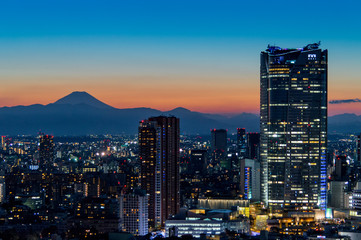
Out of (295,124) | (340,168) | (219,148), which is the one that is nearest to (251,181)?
(295,124)

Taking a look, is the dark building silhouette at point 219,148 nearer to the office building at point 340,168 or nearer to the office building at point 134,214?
the office building at point 340,168

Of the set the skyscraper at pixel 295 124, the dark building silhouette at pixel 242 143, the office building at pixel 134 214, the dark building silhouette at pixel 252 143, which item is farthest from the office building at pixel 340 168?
the dark building silhouette at pixel 242 143

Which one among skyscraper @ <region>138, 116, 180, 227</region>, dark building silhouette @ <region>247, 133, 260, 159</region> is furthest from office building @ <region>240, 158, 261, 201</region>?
dark building silhouette @ <region>247, 133, 260, 159</region>

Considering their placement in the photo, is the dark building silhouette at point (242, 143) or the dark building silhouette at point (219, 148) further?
the dark building silhouette at point (219, 148)

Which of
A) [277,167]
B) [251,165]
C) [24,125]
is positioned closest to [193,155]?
[251,165]

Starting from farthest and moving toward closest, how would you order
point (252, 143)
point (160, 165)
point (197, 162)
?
point (197, 162)
point (252, 143)
point (160, 165)

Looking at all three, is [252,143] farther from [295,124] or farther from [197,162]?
[295,124]

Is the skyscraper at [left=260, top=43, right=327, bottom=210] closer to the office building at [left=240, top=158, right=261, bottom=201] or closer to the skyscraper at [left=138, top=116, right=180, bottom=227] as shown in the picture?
the office building at [left=240, top=158, right=261, bottom=201]
